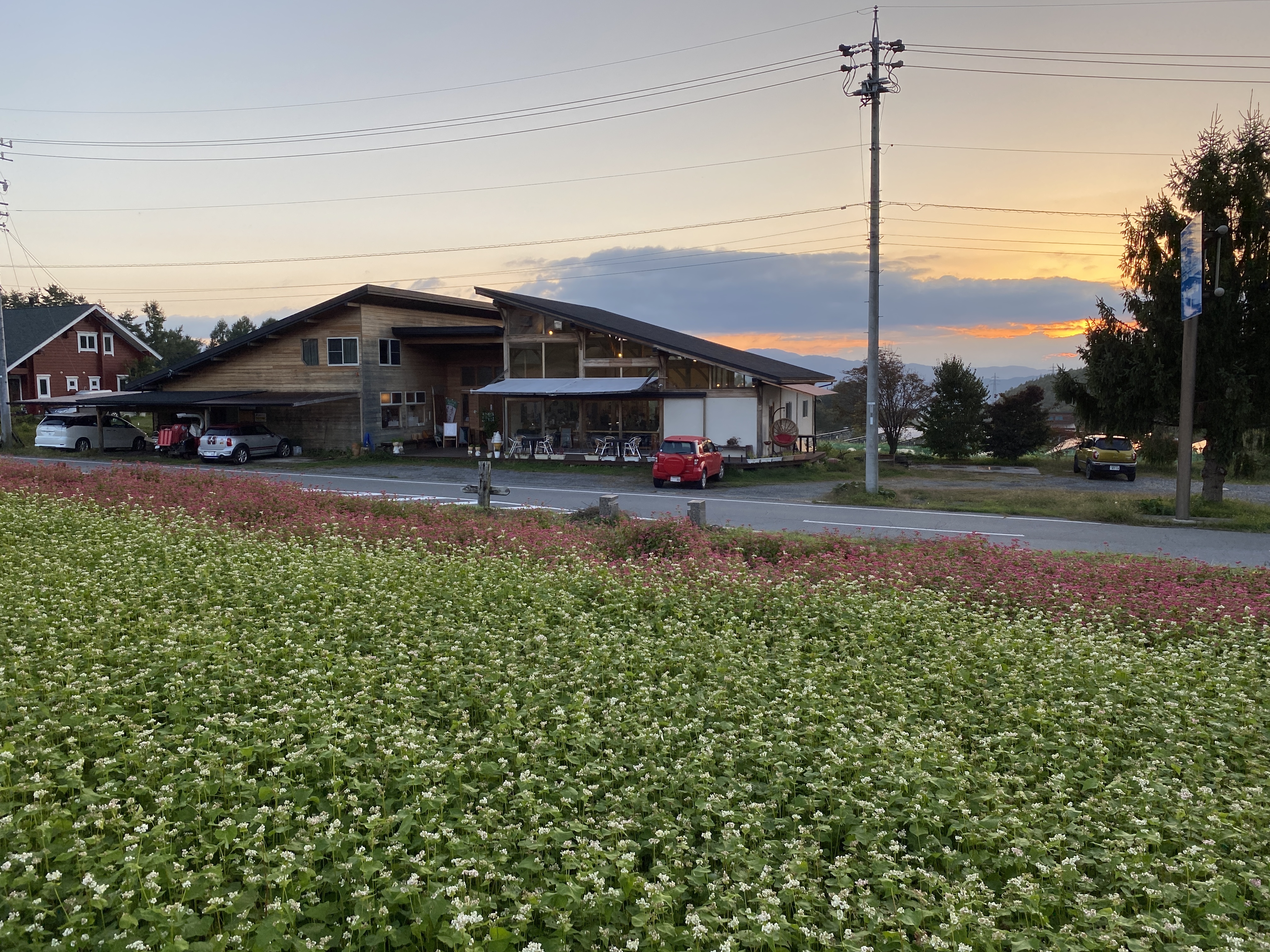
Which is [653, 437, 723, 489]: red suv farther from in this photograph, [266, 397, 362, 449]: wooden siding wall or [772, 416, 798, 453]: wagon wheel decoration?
[266, 397, 362, 449]: wooden siding wall

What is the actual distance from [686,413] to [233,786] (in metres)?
27.6

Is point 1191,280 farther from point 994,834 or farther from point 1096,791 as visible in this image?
point 994,834

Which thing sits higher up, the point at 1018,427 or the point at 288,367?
the point at 288,367

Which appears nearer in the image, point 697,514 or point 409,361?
point 697,514

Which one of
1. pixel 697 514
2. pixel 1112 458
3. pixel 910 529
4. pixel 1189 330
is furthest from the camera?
pixel 1112 458

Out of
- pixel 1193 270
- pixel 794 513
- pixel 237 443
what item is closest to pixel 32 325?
pixel 237 443

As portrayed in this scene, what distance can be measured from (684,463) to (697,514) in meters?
9.77

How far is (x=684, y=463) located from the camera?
26.1 m

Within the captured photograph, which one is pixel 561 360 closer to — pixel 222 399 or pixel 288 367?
pixel 288 367

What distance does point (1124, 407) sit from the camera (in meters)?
22.9

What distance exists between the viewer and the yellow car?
3241 cm

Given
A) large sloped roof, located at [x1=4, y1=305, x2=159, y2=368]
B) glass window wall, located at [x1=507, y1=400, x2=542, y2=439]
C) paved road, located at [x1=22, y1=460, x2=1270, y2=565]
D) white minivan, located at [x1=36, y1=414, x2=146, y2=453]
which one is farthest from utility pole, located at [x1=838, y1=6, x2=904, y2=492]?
large sloped roof, located at [x1=4, y1=305, x2=159, y2=368]

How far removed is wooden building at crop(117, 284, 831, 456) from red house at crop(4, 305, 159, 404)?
16595mm

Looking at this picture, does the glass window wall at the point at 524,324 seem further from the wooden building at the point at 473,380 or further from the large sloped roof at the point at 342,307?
the large sloped roof at the point at 342,307
